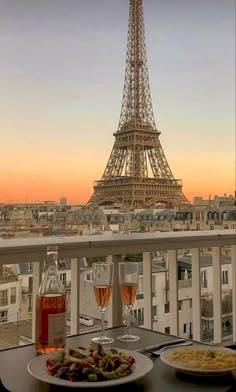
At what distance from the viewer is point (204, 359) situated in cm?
79

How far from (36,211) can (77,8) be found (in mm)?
1481

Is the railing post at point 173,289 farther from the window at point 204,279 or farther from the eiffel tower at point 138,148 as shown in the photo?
the eiffel tower at point 138,148

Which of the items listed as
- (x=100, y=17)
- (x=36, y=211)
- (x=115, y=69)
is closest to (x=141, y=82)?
(x=115, y=69)

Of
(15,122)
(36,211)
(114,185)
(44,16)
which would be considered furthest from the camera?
(114,185)

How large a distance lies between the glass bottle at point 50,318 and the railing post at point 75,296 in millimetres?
839

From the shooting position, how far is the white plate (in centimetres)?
68

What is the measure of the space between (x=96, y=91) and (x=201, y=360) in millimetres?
2318

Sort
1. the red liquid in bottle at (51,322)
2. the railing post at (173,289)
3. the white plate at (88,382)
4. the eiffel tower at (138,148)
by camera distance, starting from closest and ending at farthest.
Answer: the white plate at (88,382), the red liquid in bottle at (51,322), the railing post at (173,289), the eiffel tower at (138,148)

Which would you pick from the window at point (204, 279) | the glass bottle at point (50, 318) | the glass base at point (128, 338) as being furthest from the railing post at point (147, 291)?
the glass bottle at point (50, 318)

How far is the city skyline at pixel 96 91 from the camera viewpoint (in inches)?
97.0

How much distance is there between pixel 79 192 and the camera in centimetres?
254

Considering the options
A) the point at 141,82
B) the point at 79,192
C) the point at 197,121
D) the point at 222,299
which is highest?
the point at 141,82

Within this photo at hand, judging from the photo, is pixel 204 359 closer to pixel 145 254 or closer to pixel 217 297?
pixel 145 254

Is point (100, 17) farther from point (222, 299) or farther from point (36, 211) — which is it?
point (222, 299)
